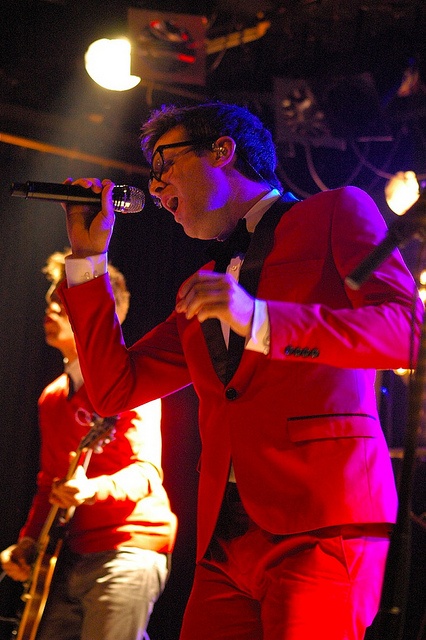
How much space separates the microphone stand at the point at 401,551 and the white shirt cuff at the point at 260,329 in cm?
35

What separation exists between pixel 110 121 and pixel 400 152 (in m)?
1.86

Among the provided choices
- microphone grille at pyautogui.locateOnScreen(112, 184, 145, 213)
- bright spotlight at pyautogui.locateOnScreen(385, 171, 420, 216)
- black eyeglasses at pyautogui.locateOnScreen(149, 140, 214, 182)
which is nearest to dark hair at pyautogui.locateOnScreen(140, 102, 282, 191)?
black eyeglasses at pyautogui.locateOnScreen(149, 140, 214, 182)

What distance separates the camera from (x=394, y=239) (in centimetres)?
123

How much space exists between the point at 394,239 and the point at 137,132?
12.0 feet

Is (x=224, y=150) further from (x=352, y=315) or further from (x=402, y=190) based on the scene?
(x=402, y=190)

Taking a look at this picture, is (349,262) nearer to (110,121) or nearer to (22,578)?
(22,578)

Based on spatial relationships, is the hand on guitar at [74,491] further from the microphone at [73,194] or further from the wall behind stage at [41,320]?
the wall behind stage at [41,320]

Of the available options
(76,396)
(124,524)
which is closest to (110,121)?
(76,396)

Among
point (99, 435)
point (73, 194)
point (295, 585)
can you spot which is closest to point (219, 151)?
point (73, 194)

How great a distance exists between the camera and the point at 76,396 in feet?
11.0

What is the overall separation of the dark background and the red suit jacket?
7.43 feet

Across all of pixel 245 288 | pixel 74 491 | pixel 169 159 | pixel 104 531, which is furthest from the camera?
pixel 104 531

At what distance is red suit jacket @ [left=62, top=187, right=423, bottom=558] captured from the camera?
4.75ft

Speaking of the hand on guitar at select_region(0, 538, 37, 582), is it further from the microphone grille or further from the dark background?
the microphone grille
